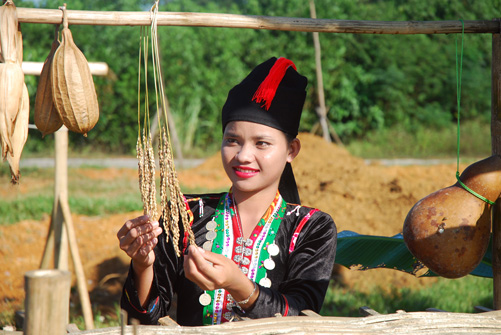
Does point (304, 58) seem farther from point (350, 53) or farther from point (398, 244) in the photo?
point (398, 244)

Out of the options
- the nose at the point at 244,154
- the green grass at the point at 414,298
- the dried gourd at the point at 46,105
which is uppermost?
the dried gourd at the point at 46,105

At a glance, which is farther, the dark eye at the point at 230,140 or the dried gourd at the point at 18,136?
the dark eye at the point at 230,140

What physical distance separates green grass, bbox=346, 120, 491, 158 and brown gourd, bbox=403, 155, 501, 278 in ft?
35.4

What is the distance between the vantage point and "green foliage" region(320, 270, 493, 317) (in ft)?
15.4

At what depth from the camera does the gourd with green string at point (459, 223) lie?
6.81 ft

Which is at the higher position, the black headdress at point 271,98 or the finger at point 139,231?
the black headdress at point 271,98

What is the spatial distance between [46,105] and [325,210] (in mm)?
5019

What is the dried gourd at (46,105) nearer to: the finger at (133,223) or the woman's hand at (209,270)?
the finger at (133,223)

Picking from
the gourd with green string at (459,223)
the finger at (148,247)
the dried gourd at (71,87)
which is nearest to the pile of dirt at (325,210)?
the finger at (148,247)

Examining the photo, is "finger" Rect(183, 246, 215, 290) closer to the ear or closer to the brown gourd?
the ear

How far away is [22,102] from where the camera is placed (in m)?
1.80

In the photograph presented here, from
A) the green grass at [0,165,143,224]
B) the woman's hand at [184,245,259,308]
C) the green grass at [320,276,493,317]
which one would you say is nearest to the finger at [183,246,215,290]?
the woman's hand at [184,245,259,308]

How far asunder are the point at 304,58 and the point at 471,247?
39.6 ft

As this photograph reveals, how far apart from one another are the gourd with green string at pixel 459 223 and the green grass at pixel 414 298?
2580 mm
